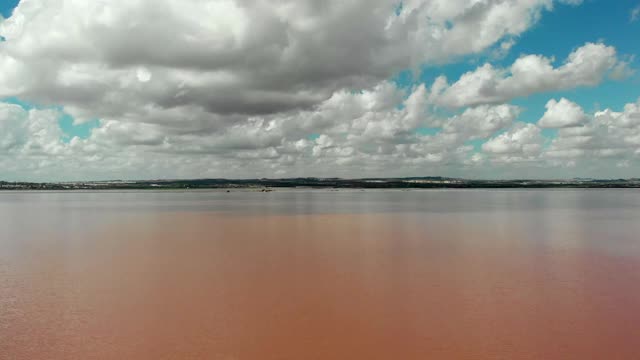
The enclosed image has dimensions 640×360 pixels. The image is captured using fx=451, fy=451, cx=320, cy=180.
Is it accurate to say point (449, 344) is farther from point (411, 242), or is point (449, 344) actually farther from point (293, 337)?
point (411, 242)

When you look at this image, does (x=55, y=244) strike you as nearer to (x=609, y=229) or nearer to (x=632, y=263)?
(x=632, y=263)

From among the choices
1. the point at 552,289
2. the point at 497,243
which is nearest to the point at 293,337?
the point at 552,289

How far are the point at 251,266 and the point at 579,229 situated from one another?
82.4 ft

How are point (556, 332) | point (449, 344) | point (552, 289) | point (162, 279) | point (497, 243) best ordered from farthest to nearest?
1. point (497, 243)
2. point (162, 279)
3. point (552, 289)
4. point (556, 332)
5. point (449, 344)

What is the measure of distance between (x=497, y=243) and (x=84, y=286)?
2024 centimetres

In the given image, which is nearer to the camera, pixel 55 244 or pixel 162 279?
pixel 162 279

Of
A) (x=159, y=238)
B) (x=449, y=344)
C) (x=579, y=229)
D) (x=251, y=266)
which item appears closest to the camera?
(x=449, y=344)

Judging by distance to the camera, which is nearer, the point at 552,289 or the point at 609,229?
the point at 552,289

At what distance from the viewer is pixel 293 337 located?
10352mm

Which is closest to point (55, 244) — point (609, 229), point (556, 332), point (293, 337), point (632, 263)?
point (293, 337)

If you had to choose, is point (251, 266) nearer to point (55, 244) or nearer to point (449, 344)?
point (449, 344)

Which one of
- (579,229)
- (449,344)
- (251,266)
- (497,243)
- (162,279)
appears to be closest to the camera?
(449,344)

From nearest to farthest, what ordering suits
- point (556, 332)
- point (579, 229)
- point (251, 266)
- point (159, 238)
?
point (556, 332), point (251, 266), point (159, 238), point (579, 229)

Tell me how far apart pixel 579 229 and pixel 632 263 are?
14.0m
